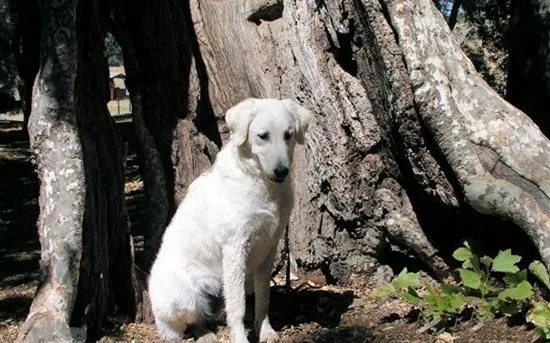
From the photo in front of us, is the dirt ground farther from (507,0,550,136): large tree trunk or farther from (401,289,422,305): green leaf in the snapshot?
(507,0,550,136): large tree trunk

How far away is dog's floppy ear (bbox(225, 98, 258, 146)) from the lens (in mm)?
5195

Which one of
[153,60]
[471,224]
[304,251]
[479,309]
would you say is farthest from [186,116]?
[479,309]

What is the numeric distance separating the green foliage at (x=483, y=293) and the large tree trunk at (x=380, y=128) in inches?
9.4

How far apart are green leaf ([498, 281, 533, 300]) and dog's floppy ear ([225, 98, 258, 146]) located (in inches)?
79.1

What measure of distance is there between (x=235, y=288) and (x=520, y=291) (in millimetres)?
1906

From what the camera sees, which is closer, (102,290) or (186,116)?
(102,290)

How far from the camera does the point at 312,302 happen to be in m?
6.54

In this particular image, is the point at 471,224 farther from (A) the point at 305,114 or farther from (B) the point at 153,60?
(B) the point at 153,60

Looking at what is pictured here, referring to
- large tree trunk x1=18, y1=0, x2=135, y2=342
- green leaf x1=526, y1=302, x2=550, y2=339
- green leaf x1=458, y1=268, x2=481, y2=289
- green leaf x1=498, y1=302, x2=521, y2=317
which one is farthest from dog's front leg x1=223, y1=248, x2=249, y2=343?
green leaf x1=526, y1=302, x2=550, y2=339

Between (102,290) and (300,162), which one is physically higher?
(300,162)

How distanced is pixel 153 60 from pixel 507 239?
11.4 feet

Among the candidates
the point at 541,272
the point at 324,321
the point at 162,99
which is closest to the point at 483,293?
the point at 541,272

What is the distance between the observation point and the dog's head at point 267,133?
5.09 metres

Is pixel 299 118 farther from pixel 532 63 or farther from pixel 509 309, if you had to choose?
pixel 532 63
